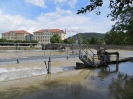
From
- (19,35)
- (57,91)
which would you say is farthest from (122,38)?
(19,35)

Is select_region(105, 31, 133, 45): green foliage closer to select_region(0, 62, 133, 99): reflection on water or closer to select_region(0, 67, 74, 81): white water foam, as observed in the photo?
select_region(0, 67, 74, 81): white water foam

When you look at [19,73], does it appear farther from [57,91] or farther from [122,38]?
[122,38]

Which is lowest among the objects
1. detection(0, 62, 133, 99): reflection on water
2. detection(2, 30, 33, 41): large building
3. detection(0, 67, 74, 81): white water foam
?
detection(0, 62, 133, 99): reflection on water

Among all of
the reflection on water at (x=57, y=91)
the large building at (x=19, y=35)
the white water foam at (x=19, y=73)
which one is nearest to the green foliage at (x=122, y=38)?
the white water foam at (x=19, y=73)

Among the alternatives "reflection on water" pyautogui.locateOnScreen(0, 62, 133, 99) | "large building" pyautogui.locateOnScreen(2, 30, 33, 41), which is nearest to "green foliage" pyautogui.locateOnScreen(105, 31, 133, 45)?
"reflection on water" pyautogui.locateOnScreen(0, 62, 133, 99)

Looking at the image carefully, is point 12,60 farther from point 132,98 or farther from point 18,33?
point 18,33

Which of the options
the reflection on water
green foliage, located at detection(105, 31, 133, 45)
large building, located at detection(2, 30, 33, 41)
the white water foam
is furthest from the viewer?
large building, located at detection(2, 30, 33, 41)

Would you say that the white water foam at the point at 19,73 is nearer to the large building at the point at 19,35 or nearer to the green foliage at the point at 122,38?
the green foliage at the point at 122,38

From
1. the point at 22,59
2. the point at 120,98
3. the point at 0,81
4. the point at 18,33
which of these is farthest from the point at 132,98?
the point at 18,33

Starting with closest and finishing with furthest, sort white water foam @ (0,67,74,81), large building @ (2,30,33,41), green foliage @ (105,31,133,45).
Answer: white water foam @ (0,67,74,81)
green foliage @ (105,31,133,45)
large building @ (2,30,33,41)

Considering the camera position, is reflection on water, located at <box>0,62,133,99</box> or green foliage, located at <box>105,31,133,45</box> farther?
green foliage, located at <box>105,31,133,45</box>

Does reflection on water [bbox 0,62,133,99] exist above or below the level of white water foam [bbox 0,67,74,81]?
below

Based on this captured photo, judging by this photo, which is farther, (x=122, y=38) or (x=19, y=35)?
(x=19, y=35)

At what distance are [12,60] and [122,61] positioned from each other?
13618mm
